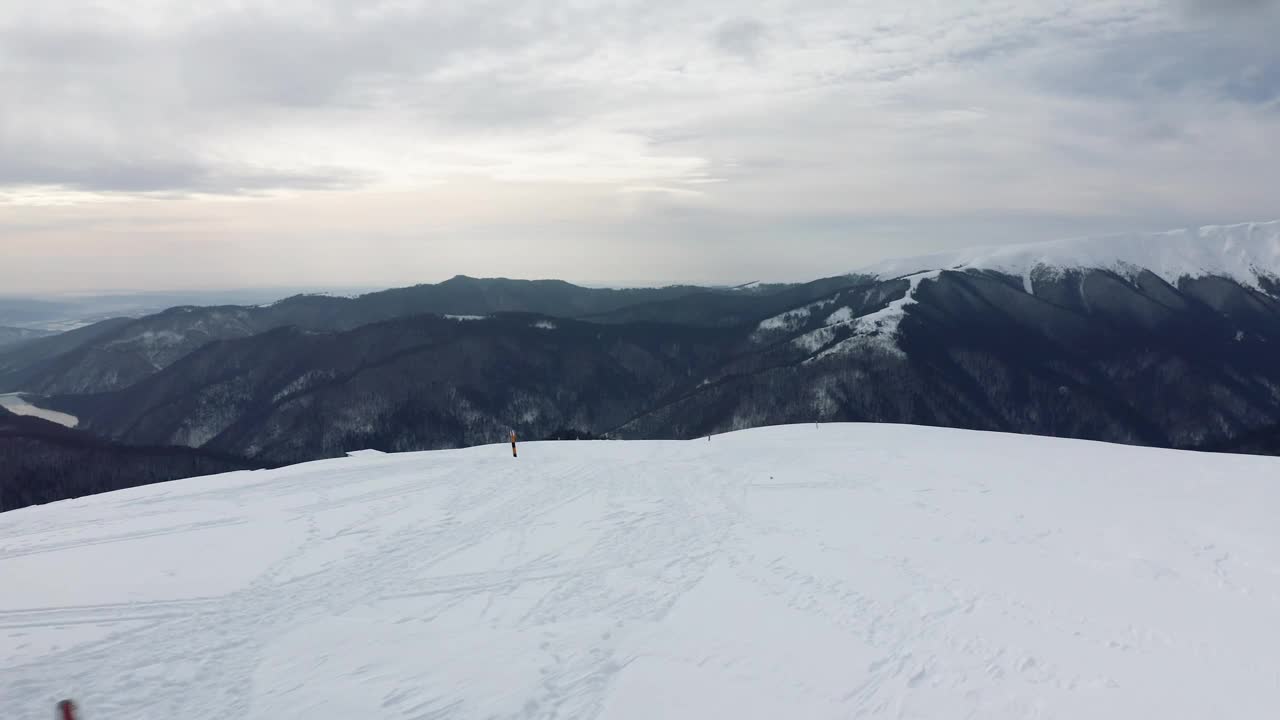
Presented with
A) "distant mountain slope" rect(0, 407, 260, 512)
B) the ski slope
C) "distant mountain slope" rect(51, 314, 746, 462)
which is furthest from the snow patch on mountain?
the ski slope

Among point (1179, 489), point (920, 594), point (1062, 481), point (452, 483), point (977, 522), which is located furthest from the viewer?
point (452, 483)

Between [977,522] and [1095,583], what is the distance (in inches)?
137

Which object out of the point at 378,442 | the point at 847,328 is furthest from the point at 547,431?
the point at 847,328

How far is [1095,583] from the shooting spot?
448 inches

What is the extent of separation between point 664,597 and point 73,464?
12951 centimetres

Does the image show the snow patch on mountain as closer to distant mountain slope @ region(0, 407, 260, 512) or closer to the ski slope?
distant mountain slope @ region(0, 407, 260, 512)

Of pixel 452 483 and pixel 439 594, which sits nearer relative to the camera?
pixel 439 594

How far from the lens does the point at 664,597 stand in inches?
450

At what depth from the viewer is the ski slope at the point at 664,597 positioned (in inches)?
332

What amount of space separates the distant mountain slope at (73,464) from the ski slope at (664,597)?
341ft

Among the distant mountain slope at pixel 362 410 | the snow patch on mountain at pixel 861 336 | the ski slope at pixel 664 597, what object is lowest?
the distant mountain slope at pixel 362 410

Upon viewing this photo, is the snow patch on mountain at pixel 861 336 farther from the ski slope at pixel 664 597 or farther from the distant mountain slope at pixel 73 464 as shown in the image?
the ski slope at pixel 664 597

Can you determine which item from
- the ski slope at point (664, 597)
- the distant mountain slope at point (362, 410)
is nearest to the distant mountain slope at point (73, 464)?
the distant mountain slope at point (362, 410)

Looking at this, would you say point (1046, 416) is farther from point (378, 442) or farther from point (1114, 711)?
point (1114, 711)
